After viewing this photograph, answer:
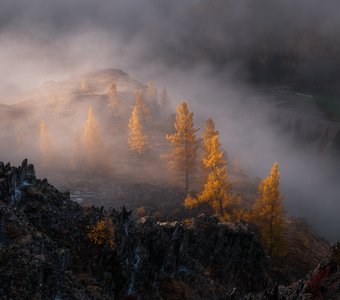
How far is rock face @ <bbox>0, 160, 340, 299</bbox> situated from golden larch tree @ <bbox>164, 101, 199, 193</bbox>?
70.2 ft

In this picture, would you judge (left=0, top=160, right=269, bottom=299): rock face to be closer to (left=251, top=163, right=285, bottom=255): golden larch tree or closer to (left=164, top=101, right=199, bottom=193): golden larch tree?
(left=251, top=163, right=285, bottom=255): golden larch tree

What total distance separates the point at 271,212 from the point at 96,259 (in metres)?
25.3

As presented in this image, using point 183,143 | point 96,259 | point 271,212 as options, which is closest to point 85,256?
point 96,259

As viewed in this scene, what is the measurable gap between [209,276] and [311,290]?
41.6ft

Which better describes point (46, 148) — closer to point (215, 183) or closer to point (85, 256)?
point (215, 183)

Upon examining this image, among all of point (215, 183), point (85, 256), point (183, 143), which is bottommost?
point (85, 256)

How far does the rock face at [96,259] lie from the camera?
47.0 feet

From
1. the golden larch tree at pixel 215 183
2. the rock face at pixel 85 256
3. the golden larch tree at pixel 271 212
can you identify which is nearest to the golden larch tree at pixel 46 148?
the golden larch tree at pixel 215 183

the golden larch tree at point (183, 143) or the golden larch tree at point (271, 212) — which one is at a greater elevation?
the golden larch tree at point (183, 143)

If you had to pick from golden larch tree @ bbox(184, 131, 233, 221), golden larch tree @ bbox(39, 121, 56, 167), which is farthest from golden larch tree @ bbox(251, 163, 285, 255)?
golden larch tree @ bbox(39, 121, 56, 167)

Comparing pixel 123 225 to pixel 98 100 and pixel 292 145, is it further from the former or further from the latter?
pixel 292 145

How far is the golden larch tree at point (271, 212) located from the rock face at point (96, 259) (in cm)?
1021

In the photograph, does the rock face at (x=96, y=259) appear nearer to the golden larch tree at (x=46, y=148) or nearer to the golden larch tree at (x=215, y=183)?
the golden larch tree at (x=215, y=183)

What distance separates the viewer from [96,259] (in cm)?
1894
